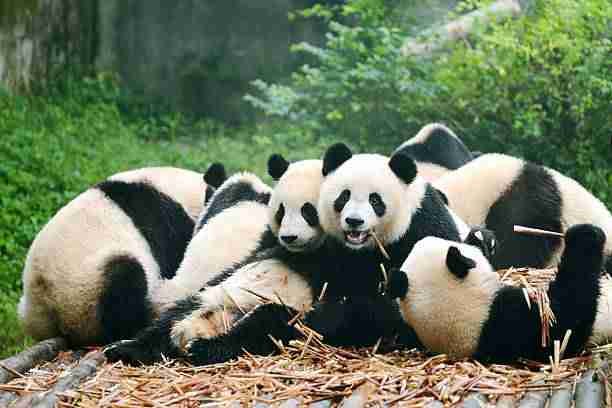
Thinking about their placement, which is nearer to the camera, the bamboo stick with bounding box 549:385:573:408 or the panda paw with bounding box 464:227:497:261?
the bamboo stick with bounding box 549:385:573:408

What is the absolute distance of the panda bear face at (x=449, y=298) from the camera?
3.81 meters

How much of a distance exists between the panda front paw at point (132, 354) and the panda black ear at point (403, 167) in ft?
4.79

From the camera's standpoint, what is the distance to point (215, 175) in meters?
5.75

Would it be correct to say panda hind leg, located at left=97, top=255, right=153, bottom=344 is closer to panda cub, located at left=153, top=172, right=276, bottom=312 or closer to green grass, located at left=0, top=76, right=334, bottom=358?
panda cub, located at left=153, top=172, right=276, bottom=312

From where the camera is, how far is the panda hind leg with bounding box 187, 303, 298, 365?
4164 mm

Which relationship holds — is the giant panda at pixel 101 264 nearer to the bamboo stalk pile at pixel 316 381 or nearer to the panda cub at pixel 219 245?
the panda cub at pixel 219 245

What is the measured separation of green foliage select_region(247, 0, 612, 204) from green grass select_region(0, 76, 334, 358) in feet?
2.87

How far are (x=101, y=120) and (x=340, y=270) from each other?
7.26m

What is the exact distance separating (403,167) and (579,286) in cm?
101

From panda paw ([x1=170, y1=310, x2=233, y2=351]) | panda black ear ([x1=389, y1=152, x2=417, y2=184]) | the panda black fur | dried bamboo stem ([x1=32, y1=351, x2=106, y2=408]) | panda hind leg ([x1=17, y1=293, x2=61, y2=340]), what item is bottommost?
panda hind leg ([x1=17, y1=293, x2=61, y2=340])

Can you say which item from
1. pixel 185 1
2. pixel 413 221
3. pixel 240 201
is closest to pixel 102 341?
pixel 240 201

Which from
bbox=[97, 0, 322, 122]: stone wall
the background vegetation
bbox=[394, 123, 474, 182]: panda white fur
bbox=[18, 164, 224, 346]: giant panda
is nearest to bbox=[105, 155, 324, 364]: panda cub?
bbox=[18, 164, 224, 346]: giant panda

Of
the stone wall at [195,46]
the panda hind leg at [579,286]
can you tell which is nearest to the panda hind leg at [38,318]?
the panda hind leg at [579,286]

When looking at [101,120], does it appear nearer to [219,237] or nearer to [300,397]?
[219,237]
